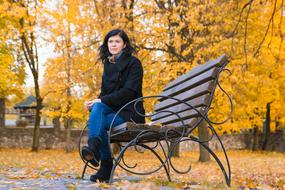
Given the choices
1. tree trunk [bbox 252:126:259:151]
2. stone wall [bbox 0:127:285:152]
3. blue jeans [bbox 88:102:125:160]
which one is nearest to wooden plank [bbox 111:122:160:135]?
blue jeans [bbox 88:102:125:160]

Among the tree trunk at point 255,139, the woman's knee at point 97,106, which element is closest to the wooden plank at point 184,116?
the woman's knee at point 97,106

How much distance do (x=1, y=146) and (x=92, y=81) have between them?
12262mm

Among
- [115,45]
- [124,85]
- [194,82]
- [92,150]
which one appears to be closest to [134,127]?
[92,150]

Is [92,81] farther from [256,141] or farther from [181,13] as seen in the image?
[256,141]

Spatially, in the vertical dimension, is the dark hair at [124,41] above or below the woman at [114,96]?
above

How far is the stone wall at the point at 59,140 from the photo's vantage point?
2733cm

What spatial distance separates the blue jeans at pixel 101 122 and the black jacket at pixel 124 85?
2.3 inches

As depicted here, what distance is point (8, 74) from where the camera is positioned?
1761 cm

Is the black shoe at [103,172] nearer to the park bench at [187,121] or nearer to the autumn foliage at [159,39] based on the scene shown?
the park bench at [187,121]

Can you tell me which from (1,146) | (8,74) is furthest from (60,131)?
(8,74)

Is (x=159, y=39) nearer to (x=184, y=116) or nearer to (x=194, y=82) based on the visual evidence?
(x=194, y=82)

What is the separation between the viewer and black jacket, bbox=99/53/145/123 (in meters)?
4.86

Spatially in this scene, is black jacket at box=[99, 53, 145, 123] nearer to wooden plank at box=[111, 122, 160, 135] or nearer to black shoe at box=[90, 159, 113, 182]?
wooden plank at box=[111, 122, 160, 135]

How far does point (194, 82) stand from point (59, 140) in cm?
2438
